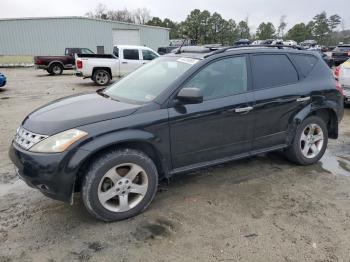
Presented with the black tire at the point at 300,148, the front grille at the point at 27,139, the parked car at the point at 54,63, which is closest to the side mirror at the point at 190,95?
the front grille at the point at 27,139

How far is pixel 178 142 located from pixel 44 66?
19.5m

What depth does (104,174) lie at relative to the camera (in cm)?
320

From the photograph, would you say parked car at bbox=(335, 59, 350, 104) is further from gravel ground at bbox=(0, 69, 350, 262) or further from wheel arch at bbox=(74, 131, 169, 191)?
wheel arch at bbox=(74, 131, 169, 191)

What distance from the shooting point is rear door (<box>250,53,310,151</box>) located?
13.7 ft

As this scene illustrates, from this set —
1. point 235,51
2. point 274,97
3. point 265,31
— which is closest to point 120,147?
point 235,51

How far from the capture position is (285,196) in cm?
392

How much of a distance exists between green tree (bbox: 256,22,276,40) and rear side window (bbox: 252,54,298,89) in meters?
65.4

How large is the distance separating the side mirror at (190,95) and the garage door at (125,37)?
111ft

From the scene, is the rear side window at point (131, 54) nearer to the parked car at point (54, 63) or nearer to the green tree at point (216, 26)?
the parked car at point (54, 63)

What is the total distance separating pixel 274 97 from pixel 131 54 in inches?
472

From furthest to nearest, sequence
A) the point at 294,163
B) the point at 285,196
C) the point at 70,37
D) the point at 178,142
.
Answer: the point at 70,37 → the point at 294,163 → the point at 285,196 → the point at 178,142

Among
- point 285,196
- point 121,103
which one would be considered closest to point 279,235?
point 285,196

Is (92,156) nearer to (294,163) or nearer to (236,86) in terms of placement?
(236,86)

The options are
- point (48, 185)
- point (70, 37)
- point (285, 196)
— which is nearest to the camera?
point (48, 185)
